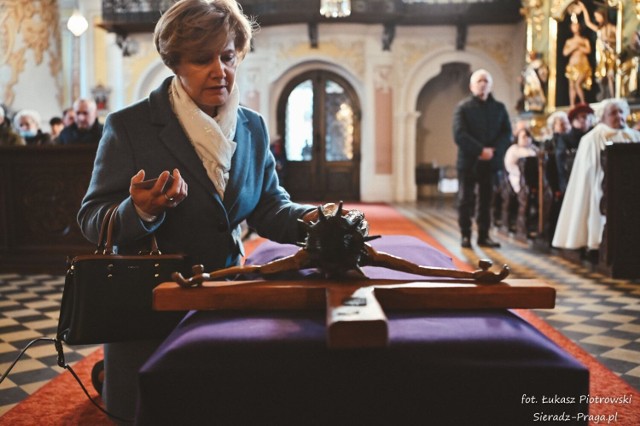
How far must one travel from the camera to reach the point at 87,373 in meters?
3.19

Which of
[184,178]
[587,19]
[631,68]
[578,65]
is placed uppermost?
[587,19]

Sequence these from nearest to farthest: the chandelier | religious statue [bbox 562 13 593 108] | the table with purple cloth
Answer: the table with purple cloth < the chandelier < religious statue [bbox 562 13 593 108]

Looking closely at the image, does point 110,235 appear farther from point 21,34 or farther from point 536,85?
point 21,34

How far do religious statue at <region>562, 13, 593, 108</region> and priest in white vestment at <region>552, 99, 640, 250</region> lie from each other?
586cm

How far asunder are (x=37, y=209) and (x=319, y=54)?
37.2 ft

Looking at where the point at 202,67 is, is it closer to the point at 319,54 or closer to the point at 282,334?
the point at 282,334

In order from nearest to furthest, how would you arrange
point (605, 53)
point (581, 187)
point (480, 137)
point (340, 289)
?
point (340, 289) < point (581, 187) < point (480, 137) < point (605, 53)

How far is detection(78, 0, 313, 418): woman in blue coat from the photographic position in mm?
1860

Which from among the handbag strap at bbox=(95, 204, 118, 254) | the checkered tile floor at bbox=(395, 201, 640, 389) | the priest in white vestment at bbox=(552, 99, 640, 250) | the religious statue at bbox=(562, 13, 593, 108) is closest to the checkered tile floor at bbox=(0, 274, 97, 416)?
the handbag strap at bbox=(95, 204, 118, 254)

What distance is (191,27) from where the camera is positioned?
71.9 inches

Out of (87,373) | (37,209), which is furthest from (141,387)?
(37,209)

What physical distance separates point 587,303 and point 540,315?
625 millimetres

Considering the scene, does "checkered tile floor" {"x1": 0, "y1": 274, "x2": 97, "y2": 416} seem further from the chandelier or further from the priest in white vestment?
the priest in white vestment

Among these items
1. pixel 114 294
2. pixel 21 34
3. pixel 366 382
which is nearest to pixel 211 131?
pixel 114 294
